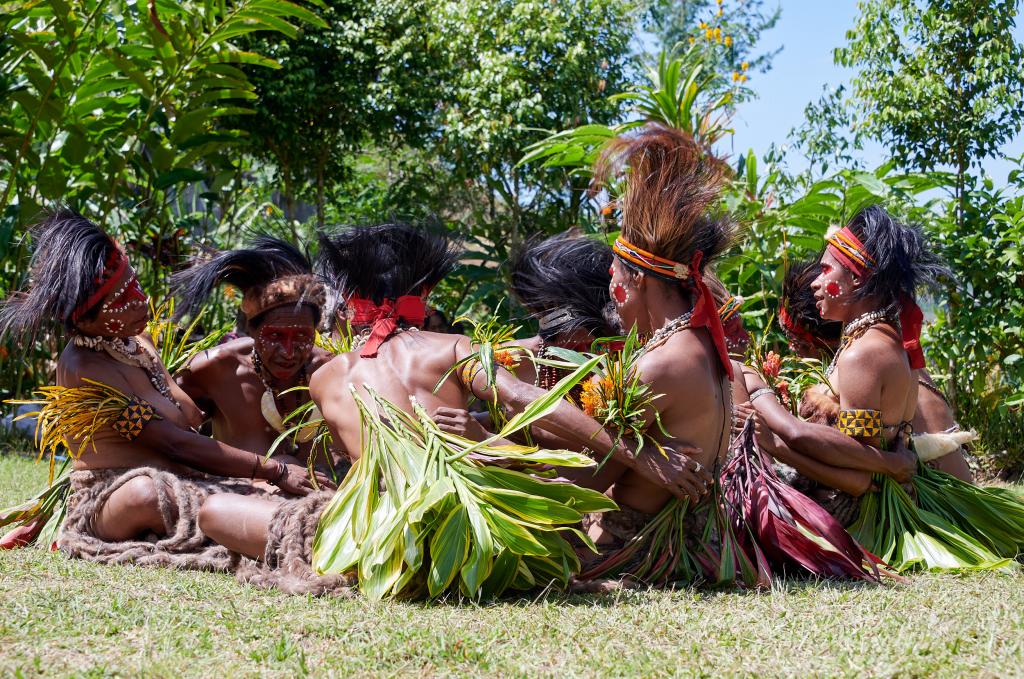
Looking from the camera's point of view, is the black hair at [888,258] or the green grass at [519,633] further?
the black hair at [888,258]

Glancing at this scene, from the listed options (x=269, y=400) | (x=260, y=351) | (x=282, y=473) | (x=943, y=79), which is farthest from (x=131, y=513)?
(x=943, y=79)

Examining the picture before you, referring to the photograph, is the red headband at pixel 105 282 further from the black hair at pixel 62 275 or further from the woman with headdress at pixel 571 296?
the woman with headdress at pixel 571 296

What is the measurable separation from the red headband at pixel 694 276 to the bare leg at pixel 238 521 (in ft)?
5.59

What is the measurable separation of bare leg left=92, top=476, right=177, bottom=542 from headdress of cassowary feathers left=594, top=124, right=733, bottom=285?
7.55ft

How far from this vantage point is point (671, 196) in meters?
3.72

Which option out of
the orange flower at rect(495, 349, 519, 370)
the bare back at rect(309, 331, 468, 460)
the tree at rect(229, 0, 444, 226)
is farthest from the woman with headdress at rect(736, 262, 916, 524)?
the tree at rect(229, 0, 444, 226)

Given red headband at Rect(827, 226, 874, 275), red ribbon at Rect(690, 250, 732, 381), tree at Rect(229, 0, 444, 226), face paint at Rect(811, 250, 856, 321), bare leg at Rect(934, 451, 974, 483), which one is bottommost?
bare leg at Rect(934, 451, 974, 483)

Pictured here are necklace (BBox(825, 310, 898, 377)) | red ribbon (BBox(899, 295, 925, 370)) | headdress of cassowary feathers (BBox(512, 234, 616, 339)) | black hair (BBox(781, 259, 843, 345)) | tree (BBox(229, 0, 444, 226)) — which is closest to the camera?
necklace (BBox(825, 310, 898, 377))

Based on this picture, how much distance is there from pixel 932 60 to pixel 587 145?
10.9 feet

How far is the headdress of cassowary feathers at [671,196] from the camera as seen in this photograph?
372 centimetres

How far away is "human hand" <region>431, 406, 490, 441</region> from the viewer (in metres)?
3.75

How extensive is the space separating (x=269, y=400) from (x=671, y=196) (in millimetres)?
2398

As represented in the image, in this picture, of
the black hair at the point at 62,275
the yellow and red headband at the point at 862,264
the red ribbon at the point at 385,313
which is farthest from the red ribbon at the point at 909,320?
the black hair at the point at 62,275

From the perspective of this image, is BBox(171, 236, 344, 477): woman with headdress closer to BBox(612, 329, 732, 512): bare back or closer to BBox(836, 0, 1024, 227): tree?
BBox(612, 329, 732, 512): bare back
